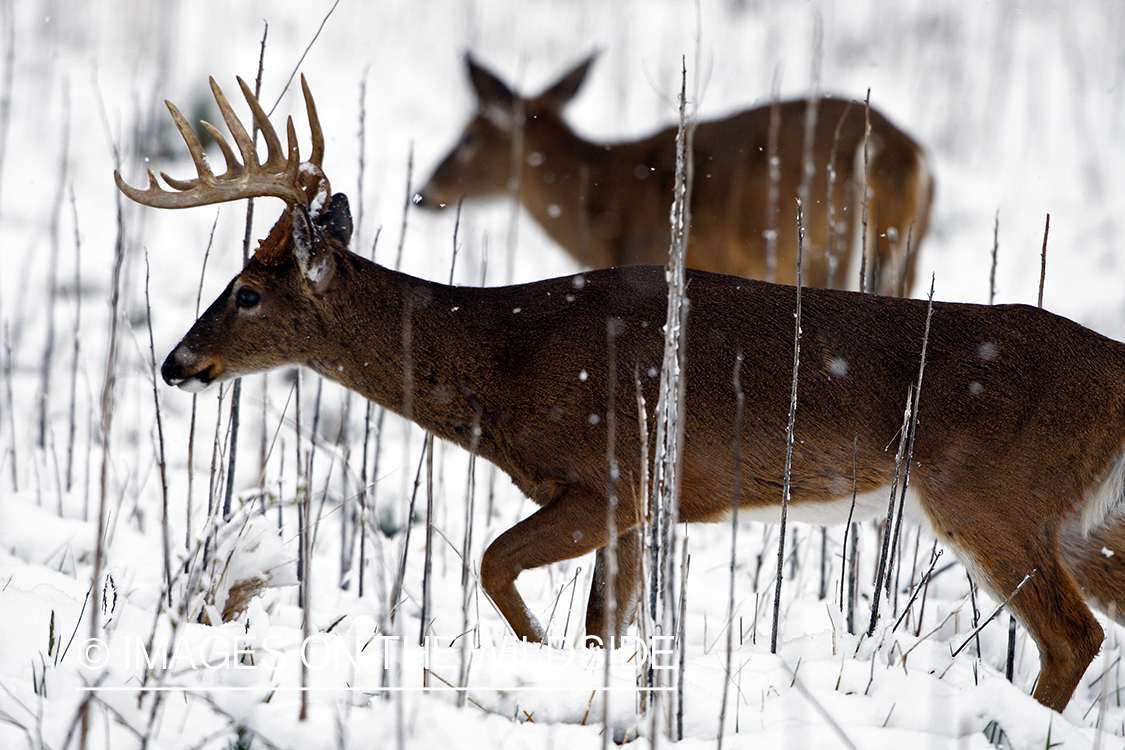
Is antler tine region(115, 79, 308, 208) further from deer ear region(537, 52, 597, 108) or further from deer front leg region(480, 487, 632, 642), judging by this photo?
deer ear region(537, 52, 597, 108)

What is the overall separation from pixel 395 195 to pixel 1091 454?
785 cm

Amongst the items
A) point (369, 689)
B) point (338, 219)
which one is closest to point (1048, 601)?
point (369, 689)

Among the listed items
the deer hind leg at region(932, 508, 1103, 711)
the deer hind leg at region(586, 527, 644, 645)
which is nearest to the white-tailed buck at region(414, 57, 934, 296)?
the deer hind leg at region(586, 527, 644, 645)

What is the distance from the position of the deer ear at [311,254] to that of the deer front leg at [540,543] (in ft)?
3.25

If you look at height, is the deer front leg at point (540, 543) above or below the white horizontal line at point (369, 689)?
above

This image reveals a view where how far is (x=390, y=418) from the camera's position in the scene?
6.98 m

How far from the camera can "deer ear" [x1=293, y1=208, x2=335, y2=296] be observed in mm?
3318

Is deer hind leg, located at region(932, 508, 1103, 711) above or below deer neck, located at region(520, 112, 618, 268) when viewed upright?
below

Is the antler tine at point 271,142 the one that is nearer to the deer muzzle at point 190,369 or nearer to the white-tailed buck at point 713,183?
the deer muzzle at point 190,369

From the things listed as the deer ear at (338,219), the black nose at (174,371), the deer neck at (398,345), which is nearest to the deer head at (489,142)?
the deer ear at (338,219)

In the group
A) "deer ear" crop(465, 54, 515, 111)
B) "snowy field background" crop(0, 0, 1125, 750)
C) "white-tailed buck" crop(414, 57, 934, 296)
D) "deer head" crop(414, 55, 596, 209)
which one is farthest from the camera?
"deer head" crop(414, 55, 596, 209)

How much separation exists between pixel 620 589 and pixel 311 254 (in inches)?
57.1

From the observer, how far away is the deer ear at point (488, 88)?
6953 mm

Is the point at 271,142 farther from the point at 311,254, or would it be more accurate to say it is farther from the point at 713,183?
the point at 713,183
